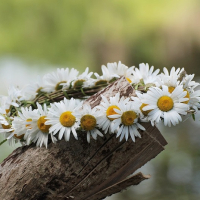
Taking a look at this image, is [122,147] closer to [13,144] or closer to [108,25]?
[13,144]

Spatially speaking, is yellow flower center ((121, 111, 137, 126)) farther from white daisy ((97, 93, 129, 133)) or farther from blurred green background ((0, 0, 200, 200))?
blurred green background ((0, 0, 200, 200))

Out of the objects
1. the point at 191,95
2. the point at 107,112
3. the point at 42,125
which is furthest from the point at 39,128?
the point at 191,95

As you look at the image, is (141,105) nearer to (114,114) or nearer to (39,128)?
(114,114)

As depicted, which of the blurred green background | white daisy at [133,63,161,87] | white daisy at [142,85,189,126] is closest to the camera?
white daisy at [142,85,189,126]

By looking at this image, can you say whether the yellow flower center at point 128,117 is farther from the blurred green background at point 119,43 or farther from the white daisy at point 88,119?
the blurred green background at point 119,43

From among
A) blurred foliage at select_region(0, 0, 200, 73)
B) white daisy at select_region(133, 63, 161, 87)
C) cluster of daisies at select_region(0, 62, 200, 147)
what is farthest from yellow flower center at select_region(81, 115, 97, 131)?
blurred foliage at select_region(0, 0, 200, 73)

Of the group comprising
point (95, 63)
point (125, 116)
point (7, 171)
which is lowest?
point (95, 63)

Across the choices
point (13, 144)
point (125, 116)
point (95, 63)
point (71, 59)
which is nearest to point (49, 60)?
point (71, 59)
